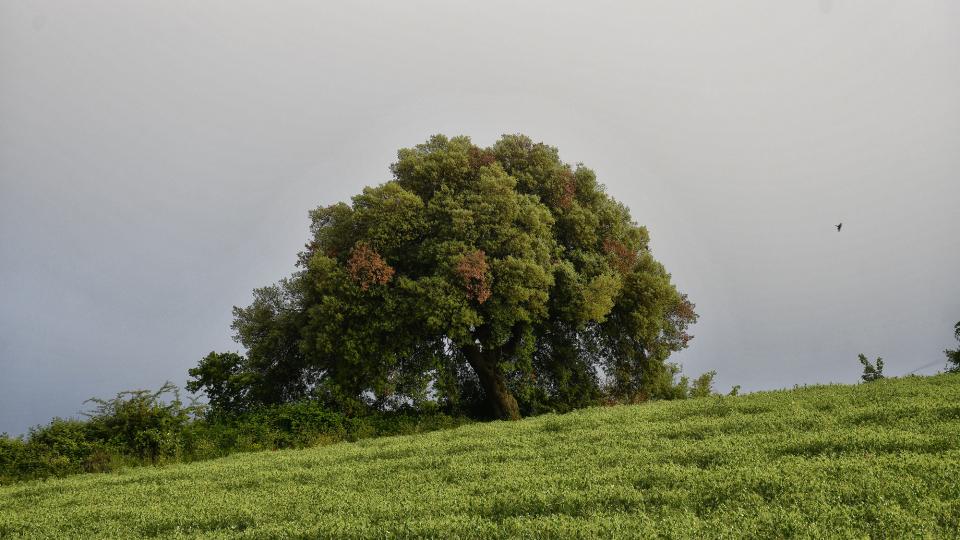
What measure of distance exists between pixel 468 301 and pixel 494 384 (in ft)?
19.0

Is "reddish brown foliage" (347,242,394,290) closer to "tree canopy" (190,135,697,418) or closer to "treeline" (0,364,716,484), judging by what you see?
"tree canopy" (190,135,697,418)

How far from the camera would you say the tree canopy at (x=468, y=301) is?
28188mm

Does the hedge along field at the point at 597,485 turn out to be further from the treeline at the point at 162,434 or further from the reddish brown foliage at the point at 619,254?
the reddish brown foliage at the point at 619,254

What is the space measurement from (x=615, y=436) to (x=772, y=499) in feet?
22.4

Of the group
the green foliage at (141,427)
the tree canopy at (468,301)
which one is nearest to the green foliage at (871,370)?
→ the tree canopy at (468,301)

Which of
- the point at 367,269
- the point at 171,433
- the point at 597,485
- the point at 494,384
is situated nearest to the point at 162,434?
the point at 171,433

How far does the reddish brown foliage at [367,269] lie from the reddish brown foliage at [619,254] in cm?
1107

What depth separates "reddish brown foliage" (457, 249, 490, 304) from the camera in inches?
1065

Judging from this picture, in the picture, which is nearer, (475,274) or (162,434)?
(162,434)

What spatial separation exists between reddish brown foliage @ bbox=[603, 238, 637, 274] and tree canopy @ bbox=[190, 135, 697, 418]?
7 cm

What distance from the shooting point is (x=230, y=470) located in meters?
17.2

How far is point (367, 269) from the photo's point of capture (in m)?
27.9

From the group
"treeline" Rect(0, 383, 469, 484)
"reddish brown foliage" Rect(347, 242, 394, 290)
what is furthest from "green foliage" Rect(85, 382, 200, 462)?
"reddish brown foliage" Rect(347, 242, 394, 290)

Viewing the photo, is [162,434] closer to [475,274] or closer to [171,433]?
[171,433]
